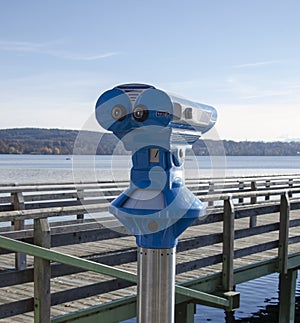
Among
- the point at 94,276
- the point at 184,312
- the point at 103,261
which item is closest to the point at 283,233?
the point at 184,312

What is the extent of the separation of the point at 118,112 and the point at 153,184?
0.31m

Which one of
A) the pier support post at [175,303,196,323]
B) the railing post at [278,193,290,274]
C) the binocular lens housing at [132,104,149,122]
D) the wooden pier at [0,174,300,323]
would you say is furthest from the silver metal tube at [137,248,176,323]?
the railing post at [278,193,290,274]

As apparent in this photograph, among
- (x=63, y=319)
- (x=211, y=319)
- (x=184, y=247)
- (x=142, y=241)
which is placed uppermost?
(x=142, y=241)

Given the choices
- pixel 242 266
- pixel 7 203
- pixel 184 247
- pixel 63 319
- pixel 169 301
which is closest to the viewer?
pixel 169 301

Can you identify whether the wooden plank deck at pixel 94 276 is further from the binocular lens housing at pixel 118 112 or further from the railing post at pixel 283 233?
the binocular lens housing at pixel 118 112

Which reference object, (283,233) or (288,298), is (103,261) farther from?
(288,298)

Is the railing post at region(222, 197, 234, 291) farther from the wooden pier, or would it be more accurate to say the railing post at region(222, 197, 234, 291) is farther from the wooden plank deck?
the wooden plank deck

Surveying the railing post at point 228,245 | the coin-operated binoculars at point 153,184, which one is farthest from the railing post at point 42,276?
the railing post at point 228,245

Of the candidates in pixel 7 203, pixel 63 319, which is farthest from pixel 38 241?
pixel 7 203

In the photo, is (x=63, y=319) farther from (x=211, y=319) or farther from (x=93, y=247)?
(x=211, y=319)

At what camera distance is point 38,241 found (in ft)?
13.3

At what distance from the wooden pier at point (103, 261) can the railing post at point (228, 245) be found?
0.01 m

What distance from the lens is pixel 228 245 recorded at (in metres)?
6.13

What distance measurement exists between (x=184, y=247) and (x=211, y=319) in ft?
21.2
